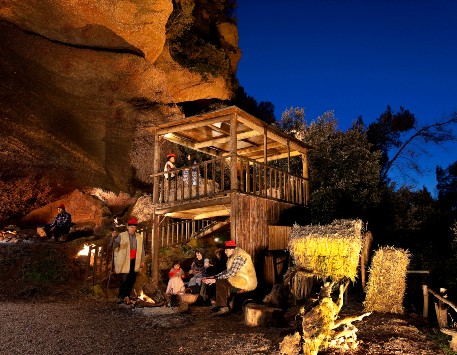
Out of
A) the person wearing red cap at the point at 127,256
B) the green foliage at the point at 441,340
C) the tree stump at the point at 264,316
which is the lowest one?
the green foliage at the point at 441,340

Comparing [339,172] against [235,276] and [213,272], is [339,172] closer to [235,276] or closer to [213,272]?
[213,272]

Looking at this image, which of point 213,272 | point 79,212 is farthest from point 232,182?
point 79,212

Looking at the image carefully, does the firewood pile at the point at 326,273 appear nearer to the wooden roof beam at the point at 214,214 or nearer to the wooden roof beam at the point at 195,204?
the wooden roof beam at the point at 195,204

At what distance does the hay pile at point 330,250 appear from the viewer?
8031 mm

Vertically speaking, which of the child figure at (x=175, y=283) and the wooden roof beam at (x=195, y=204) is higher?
the wooden roof beam at (x=195, y=204)

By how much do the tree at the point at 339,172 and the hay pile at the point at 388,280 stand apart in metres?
8.40

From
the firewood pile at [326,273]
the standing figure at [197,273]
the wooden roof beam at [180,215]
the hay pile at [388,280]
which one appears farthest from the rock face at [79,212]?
the hay pile at [388,280]

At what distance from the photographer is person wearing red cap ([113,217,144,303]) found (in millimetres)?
11312

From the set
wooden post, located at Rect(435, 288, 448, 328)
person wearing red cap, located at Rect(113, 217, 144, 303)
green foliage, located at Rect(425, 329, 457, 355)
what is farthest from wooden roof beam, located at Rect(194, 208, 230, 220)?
green foliage, located at Rect(425, 329, 457, 355)

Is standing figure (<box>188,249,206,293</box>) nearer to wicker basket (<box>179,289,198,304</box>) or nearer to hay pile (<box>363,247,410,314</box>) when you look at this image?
wicker basket (<box>179,289,198,304</box>)

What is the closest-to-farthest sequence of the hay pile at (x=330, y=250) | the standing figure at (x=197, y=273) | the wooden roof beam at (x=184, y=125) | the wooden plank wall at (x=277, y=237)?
the hay pile at (x=330, y=250) → the standing figure at (x=197, y=273) → the wooden roof beam at (x=184, y=125) → the wooden plank wall at (x=277, y=237)

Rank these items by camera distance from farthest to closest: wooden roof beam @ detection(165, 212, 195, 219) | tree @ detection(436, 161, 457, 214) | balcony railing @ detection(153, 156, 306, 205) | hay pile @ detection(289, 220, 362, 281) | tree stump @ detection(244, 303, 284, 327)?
1. tree @ detection(436, 161, 457, 214)
2. wooden roof beam @ detection(165, 212, 195, 219)
3. balcony railing @ detection(153, 156, 306, 205)
4. tree stump @ detection(244, 303, 284, 327)
5. hay pile @ detection(289, 220, 362, 281)

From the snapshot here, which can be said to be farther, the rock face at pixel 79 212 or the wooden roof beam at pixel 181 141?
the rock face at pixel 79 212

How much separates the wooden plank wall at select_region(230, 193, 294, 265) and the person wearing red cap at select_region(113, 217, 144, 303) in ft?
8.84
